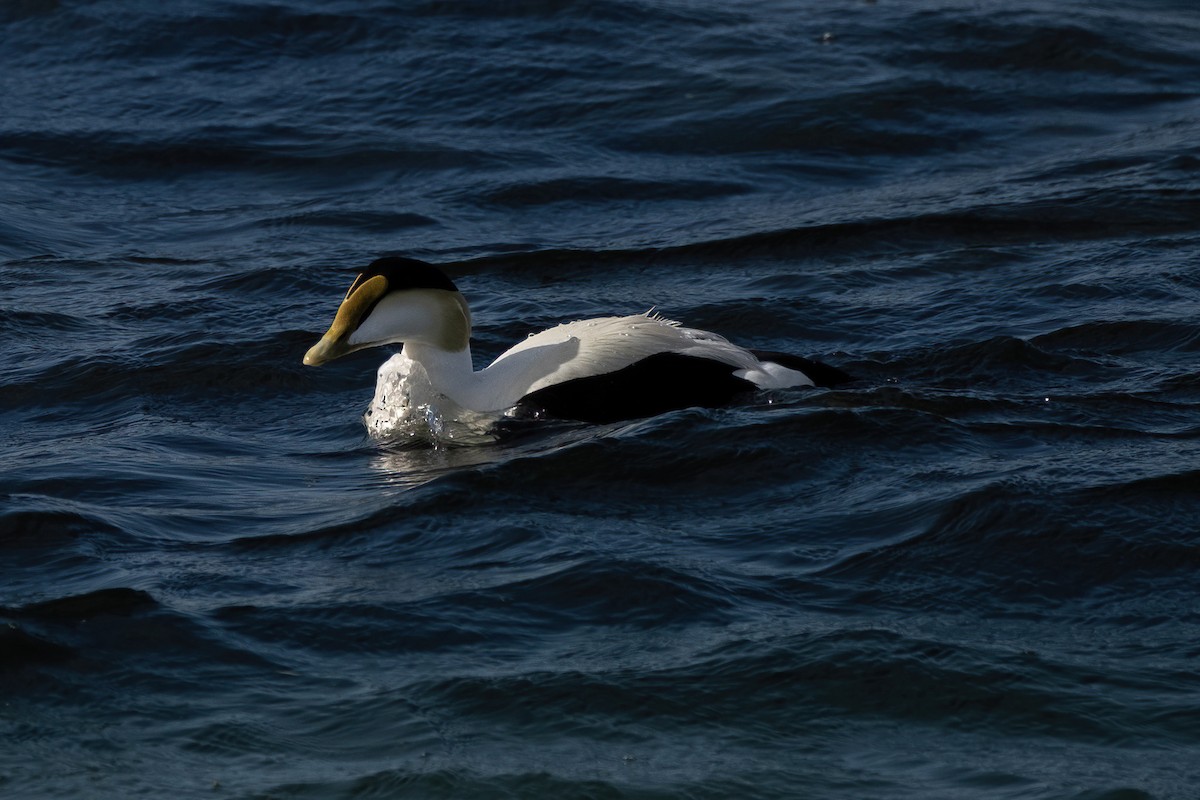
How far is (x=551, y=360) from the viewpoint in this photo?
690 centimetres

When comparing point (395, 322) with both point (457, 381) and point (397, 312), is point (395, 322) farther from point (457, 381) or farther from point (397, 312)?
point (457, 381)

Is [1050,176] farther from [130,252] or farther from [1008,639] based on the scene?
[1008,639]

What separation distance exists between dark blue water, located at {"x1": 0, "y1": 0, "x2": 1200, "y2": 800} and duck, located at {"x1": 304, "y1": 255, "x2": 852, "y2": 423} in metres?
0.18

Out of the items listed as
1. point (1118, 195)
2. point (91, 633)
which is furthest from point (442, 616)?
point (1118, 195)

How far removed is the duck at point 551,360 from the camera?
22.2 ft

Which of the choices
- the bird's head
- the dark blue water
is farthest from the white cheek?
the dark blue water

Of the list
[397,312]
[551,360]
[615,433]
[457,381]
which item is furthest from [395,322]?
[615,433]

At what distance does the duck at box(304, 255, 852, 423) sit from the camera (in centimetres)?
676

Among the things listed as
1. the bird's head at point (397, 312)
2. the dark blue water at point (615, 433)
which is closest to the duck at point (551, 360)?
the bird's head at point (397, 312)

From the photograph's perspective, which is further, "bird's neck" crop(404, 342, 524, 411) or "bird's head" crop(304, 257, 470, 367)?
"bird's neck" crop(404, 342, 524, 411)

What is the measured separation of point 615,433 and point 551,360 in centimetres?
51

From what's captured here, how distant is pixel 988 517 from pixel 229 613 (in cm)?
233

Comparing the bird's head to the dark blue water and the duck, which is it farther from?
the dark blue water

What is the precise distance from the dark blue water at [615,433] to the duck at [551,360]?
0.59 ft
